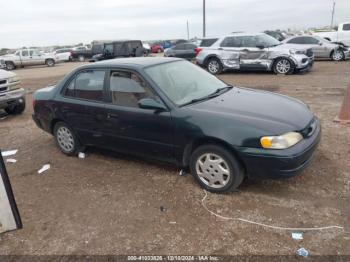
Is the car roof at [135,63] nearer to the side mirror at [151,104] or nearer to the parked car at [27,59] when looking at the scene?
the side mirror at [151,104]

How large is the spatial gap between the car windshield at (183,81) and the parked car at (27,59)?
28676 mm

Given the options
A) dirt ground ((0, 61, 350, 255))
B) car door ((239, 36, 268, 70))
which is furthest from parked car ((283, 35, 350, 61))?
dirt ground ((0, 61, 350, 255))

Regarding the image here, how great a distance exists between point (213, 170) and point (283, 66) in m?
10.5

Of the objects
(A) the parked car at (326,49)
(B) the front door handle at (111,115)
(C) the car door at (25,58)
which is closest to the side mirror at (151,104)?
(B) the front door handle at (111,115)

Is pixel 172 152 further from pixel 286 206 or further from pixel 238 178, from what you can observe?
pixel 286 206

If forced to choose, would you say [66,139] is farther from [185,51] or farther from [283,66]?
[185,51]

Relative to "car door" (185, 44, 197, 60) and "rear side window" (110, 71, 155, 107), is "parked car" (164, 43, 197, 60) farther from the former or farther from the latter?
"rear side window" (110, 71, 155, 107)

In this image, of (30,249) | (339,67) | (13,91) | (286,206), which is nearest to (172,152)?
(286,206)

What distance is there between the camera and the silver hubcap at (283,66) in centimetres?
1307

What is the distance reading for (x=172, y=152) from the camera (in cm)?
416

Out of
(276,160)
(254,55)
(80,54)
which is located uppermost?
(254,55)

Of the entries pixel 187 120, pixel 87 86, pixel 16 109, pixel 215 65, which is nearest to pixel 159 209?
pixel 187 120

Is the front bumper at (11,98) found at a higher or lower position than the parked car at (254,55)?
lower

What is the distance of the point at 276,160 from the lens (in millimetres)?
3461
